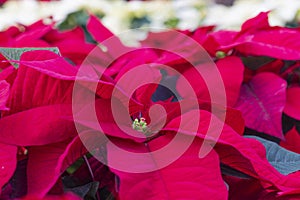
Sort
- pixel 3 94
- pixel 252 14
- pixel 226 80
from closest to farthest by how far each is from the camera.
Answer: pixel 3 94
pixel 226 80
pixel 252 14

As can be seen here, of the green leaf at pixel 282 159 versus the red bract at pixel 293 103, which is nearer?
the green leaf at pixel 282 159

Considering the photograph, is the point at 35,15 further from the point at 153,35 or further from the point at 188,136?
the point at 188,136

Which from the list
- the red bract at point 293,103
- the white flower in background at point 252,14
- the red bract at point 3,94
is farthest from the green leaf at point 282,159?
the white flower in background at point 252,14

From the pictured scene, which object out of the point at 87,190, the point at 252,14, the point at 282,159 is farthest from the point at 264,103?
the point at 252,14

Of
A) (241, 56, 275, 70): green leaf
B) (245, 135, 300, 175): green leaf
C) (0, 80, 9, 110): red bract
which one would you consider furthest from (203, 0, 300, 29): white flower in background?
(0, 80, 9, 110): red bract

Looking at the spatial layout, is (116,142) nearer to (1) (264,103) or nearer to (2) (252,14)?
(1) (264,103)

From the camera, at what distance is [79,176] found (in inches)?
17.4

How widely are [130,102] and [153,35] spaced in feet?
1.29

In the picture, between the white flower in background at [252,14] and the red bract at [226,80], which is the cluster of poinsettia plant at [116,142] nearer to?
the red bract at [226,80]

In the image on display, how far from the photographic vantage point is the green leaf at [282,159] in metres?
0.42

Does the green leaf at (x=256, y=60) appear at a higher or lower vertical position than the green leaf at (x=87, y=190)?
lower

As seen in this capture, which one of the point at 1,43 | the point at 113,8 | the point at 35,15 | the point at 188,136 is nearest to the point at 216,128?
the point at 188,136

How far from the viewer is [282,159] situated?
443 millimetres

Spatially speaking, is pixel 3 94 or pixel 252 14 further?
pixel 252 14
